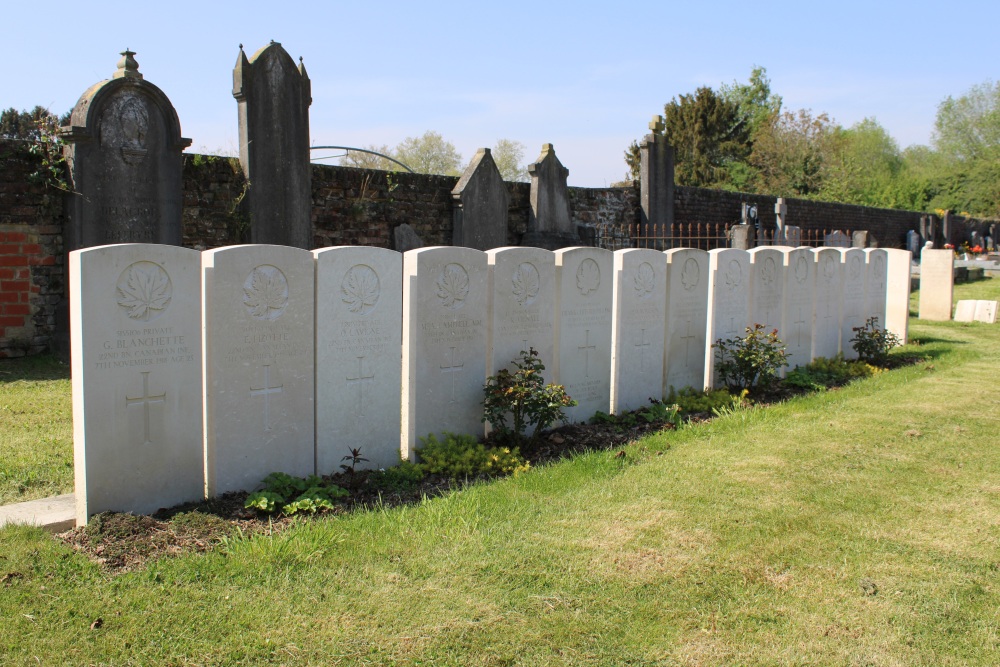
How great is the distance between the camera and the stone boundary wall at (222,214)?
8039mm

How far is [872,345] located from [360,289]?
6.57 meters

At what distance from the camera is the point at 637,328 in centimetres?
666

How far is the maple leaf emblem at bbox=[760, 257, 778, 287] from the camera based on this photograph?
795cm

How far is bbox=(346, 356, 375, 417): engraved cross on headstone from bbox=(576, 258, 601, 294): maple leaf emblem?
198 centimetres

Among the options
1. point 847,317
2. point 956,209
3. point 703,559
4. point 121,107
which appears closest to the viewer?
point 703,559

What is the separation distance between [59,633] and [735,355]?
5.82 metres

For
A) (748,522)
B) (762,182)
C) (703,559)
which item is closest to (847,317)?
(748,522)

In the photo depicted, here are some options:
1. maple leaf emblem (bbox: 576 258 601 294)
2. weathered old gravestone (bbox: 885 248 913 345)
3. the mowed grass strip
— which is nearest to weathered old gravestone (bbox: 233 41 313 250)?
the mowed grass strip

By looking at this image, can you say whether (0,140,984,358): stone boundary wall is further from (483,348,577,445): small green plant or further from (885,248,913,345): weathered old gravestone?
(885,248,913,345): weathered old gravestone

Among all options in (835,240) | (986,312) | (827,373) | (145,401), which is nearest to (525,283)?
(145,401)

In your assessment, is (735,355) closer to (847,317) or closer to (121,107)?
(847,317)

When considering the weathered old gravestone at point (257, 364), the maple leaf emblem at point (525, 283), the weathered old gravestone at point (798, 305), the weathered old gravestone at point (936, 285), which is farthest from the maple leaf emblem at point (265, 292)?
the weathered old gravestone at point (936, 285)

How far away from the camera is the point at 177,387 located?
407 cm

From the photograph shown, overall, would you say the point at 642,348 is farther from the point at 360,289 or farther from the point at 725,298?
the point at 360,289
